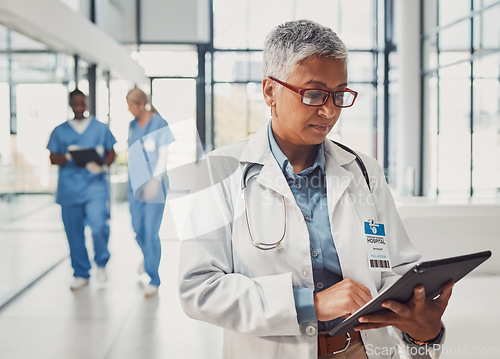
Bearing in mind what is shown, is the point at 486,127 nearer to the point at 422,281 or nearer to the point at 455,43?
the point at 455,43

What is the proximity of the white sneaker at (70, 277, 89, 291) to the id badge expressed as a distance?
337 centimetres

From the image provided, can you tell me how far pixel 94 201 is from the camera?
409cm

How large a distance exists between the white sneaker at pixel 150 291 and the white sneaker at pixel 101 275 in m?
0.40

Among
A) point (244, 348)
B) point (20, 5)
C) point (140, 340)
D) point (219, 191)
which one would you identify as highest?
point (20, 5)

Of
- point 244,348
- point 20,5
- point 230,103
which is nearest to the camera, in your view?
point 244,348

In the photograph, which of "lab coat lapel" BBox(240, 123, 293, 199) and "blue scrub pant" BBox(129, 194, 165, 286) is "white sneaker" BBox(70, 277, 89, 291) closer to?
"blue scrub pant" BBox(129, 194, 165, 286)

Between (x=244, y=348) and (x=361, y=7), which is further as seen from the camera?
(x=361, y=7)

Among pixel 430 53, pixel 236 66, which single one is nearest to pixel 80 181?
pixel 236 66

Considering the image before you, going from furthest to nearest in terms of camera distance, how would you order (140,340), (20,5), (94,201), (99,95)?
(99,95) < (94,201) < (20,5) < (140,340)

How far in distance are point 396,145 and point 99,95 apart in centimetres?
547

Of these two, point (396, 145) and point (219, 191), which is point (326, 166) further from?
point (396, 145)

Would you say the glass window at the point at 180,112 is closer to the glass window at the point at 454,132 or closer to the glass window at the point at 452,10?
the glass window at the point at 454,132

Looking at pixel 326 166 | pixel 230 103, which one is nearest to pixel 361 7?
pixel 230 103

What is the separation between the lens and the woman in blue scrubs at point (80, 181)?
161 inches
